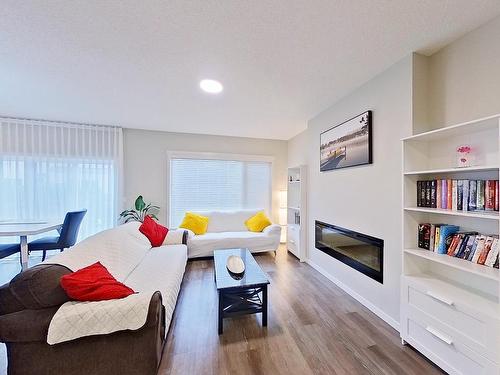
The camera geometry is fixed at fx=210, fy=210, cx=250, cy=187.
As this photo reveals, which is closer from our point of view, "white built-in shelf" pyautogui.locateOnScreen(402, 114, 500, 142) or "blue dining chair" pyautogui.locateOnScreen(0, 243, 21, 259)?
"white built-in shelf" pyautogui.locateOnScreen(402, 114, 500, 142)

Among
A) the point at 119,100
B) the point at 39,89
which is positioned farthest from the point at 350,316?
the point at 39,89

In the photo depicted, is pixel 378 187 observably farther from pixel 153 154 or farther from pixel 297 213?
pixel 153 154

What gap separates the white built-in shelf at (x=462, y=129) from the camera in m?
1.30

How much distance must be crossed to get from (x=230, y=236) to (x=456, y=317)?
306 centimetres

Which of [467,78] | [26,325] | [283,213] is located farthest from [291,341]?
[283,213]

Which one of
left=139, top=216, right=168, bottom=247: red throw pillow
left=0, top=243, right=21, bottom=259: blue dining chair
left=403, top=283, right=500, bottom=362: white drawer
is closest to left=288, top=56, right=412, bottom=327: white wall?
left=403, top=283, right=500, bottom=362: white drawer

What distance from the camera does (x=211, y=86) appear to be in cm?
247

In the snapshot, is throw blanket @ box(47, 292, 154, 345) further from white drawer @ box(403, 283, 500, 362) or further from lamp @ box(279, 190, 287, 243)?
lamp @ box(279, 190, 287, 243)

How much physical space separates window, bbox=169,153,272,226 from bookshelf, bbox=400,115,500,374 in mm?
3299

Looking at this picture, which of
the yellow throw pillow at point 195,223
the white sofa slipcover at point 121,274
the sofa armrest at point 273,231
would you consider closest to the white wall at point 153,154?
the yellow throw pillow at point 195,223

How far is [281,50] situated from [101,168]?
402 centimetres

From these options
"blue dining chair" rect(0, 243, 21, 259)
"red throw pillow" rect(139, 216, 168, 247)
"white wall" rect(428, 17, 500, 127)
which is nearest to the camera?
"white wall" rect(428, 17, 500, 127)

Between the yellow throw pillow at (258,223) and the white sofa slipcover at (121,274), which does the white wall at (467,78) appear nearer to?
the white sofa slipcover at (121,274)

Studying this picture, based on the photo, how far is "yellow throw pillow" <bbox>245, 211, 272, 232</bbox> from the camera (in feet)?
14.2
